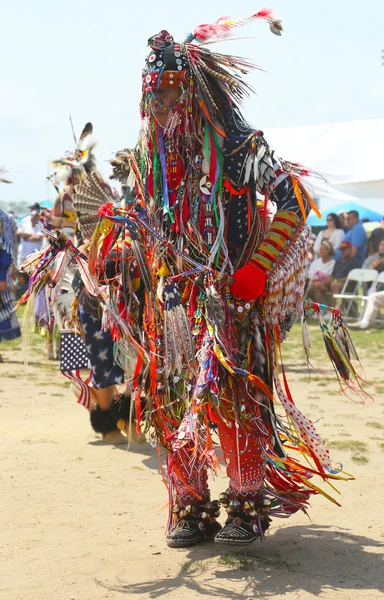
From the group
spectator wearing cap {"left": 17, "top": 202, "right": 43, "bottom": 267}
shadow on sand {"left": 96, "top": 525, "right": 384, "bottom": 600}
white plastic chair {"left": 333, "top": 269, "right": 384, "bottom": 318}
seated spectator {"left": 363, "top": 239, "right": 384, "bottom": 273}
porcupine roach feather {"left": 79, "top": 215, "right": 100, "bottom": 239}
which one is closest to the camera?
shadow on sand {"left": 96, "top": 525, "right": 384, "bottom": 600}

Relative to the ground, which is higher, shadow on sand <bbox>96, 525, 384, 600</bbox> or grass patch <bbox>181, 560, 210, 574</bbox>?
shadow on sand <bbox>96, 525, 384, 600</bbox>

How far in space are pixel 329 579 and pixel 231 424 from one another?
25.4 inches

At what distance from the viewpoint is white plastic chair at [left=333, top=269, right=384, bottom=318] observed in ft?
43.8

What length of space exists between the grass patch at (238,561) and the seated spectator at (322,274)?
35.6ft

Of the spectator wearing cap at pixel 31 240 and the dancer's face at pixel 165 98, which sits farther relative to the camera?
the spectator wearing cap at pixel 31 240

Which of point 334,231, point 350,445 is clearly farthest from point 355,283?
point 350,445

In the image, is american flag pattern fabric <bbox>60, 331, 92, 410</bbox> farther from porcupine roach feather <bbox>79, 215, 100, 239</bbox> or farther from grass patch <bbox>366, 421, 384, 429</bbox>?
grass patch <bbox>366, 421, 384, 429</bbox>

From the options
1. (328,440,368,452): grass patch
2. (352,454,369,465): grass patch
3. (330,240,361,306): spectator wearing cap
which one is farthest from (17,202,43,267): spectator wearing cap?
(352,454,369,465): grass patch

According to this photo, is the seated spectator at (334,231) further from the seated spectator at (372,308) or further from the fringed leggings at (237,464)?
the fringed leggings at (237,464)

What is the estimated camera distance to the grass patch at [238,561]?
306 centimetres

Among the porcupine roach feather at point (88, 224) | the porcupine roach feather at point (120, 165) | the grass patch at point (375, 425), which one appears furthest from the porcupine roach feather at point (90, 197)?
the grass patch at point (375, 425)

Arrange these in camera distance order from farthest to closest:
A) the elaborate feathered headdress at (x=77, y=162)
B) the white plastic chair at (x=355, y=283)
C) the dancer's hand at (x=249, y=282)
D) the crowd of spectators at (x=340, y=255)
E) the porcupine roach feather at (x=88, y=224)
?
the crowd of spectators at (x=340, y=255)
the white plastic chair at (x=355, y=283)
the elaborate feathered headdress at (x=77, y=162)
the porcupine roach feather at (x=88, y=224)
the dancer's hand at (x=249, y=282)

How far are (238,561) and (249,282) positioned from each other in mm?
1026

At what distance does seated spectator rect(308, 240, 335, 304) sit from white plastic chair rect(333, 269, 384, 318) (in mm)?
314
